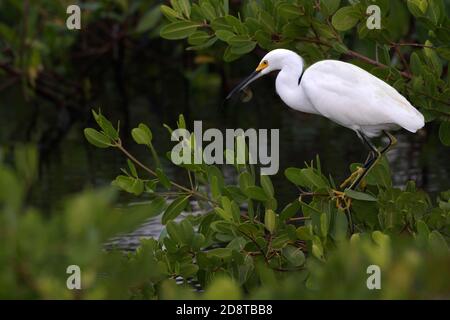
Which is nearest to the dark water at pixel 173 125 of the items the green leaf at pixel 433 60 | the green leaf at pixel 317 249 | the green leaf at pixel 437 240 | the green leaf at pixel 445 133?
the green leaf at pixel 445 133

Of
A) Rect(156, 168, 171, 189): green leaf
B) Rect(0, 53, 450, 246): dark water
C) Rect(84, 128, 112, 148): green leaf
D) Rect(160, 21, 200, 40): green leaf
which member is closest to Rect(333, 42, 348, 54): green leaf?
Rect(160, 21, 200, 40): green leaf

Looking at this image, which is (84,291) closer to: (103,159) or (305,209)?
(305,209)

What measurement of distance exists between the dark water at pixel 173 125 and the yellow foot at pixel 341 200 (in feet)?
6.29

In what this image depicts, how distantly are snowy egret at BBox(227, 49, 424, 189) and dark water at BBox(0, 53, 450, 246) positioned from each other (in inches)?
68.7

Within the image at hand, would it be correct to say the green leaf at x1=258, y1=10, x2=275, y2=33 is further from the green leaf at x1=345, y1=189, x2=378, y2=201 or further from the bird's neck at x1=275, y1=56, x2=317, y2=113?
the green leaf at x1=345, y1=189, x2=378, y2=201

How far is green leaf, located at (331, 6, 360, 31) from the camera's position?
4945 millimetres

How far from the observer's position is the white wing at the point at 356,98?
475 cm

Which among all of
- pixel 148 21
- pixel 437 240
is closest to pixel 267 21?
pixel 437 240

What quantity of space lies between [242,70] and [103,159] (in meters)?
2.98

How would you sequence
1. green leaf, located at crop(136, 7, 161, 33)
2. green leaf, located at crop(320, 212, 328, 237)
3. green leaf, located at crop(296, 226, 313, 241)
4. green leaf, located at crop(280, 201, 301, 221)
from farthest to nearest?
green leaf, located at crop(136, 7, 161, 33)
green leaf, located at crop(280, 201, 301, 221)
green leaf, located at crop(296, 226, 313, 241)
green leaf, located at crop(320, 212, 328, 237)

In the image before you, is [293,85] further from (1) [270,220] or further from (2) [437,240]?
(2) [437,240]
